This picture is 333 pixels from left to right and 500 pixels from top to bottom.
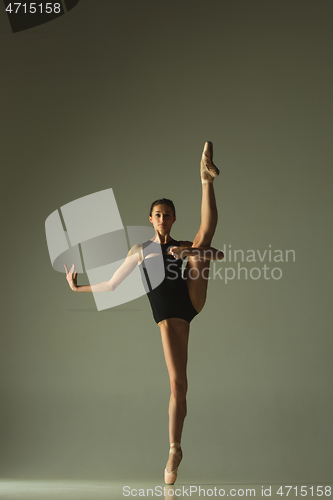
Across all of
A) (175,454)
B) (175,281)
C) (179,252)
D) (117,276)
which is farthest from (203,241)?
(175,454)

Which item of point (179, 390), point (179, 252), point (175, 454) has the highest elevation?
point (179, 252)

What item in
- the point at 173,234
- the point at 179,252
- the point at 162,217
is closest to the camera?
the point at 179,252

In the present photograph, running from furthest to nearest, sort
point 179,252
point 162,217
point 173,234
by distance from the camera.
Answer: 1. point 173,234
2. point 162,217
3. point 179,252

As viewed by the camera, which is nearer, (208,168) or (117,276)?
(208,168)

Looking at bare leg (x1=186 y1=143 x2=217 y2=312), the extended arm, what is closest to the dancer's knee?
bare leg (x1=186 y1=143 x2=217 y2=312)

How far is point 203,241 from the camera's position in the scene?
2.54 metres

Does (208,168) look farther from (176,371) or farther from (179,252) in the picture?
(176,371)

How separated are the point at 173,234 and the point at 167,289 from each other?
980mm

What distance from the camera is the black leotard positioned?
2.61m

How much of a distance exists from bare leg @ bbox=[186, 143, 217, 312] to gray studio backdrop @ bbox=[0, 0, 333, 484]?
92cm

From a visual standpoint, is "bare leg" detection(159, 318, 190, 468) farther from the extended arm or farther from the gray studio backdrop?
the gray studio backdrop

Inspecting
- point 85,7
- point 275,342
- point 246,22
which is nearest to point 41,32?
point 85,7

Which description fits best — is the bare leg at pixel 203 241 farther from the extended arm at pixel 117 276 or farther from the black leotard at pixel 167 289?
the extended arm at pixel 117 276

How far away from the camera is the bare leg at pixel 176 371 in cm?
254
